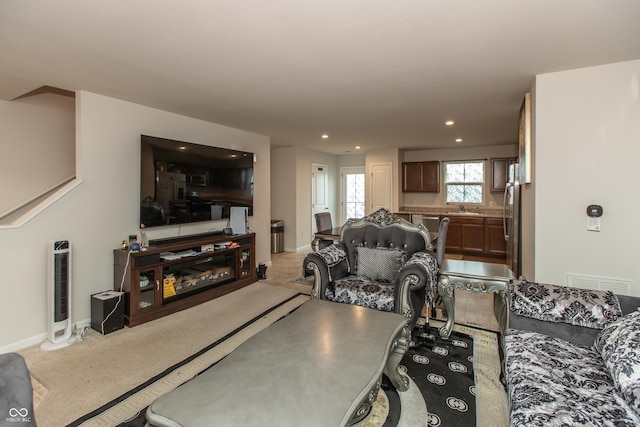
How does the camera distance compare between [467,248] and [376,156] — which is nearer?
[467,248]

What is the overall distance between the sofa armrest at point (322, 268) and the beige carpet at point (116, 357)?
93cm

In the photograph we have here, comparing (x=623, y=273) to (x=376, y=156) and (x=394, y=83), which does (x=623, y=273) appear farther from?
(x=376, y=156)

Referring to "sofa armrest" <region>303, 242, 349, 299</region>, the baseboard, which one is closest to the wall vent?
"sofa armrest" <region>303, 242, 349, 299</region>

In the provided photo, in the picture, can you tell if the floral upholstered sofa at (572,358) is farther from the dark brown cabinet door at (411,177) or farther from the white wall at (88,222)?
the dark brown cabinet door at (411,177)

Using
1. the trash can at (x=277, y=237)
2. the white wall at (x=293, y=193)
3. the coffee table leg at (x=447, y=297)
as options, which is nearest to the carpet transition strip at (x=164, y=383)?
the coffee table leg at (x=447, y=297)

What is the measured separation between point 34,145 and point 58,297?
2019 millimetres

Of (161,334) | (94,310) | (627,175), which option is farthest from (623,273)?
(94,310)

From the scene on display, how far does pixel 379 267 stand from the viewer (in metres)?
3.15

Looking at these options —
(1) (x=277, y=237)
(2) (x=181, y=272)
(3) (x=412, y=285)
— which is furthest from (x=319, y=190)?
(3) (x=412, y=285)

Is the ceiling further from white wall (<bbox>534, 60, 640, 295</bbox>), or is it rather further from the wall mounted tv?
the wall mounted tv

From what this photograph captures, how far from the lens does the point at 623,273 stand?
8.32 ft

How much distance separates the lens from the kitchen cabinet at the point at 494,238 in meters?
6.27

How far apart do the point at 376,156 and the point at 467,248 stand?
9.38ft

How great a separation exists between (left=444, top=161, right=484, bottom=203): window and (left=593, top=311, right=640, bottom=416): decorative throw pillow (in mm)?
5856
